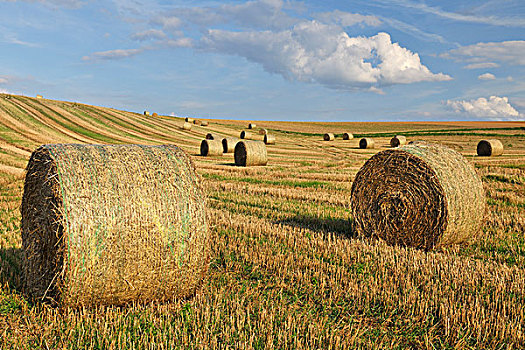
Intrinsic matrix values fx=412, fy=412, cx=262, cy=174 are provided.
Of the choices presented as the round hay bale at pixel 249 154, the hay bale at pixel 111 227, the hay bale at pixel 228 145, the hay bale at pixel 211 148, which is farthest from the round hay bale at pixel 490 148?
the hay bale at pixel 111 227

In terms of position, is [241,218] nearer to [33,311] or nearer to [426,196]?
[426,196]

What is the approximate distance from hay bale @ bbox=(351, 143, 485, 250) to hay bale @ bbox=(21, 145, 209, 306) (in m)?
3.95

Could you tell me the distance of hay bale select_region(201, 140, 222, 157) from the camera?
27656 millimetres

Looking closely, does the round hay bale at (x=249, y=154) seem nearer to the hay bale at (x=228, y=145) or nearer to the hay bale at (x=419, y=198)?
the hay bale at (x=228, y=145)

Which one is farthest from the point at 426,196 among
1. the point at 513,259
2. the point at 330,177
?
the point at 330,177

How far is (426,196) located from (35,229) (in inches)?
237

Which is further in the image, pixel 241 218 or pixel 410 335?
pixel 241 218

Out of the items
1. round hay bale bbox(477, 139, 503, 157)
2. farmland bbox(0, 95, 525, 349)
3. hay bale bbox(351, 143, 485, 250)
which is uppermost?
round hay bale bbox(477, 139, 503, 157)

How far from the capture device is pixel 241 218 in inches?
348

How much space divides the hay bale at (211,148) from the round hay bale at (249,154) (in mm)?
6223

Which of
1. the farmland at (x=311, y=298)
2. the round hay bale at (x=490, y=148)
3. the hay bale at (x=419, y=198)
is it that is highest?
the round hay bale at (x=490, y=148)

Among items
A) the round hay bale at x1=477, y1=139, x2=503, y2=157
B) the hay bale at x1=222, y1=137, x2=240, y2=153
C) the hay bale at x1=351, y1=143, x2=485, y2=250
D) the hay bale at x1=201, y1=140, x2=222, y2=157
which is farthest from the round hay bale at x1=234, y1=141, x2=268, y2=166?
the round hay bale at x1=477, y1=139, x2=503, y2=157

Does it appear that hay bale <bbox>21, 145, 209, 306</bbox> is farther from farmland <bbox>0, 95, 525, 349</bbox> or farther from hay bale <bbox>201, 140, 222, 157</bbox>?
hay bale <bbox>201, 140, 222, 157</bbox>

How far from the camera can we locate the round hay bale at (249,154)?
2109 centimetres
